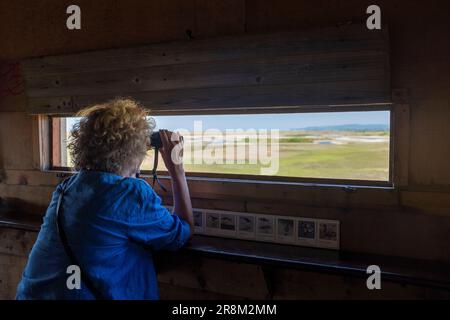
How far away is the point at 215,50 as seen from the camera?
157cm

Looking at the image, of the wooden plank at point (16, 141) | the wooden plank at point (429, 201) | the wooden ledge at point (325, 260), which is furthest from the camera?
the wooden plank at point (16, 141)

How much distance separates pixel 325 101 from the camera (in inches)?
55.0

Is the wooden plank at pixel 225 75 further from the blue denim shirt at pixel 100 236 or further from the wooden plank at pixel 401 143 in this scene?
the blue denim shirt at pixel 100 236

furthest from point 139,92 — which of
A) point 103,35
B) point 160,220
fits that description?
point 160,220

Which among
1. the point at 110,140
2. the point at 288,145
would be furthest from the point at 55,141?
the point at 288,145

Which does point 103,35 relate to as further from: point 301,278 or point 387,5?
point 301,278

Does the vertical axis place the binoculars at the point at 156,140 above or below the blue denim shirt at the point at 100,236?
above

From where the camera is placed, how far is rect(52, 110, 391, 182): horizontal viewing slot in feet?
4.90

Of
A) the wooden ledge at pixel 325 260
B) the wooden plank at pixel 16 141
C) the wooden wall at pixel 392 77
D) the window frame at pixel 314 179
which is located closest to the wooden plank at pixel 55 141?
the wooden plank at pixel 16 141

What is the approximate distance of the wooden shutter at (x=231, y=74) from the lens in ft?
4.42

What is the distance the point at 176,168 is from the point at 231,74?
0.46 m

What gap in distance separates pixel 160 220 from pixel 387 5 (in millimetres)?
1137

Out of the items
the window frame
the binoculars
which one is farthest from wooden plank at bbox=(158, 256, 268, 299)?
the binoculars

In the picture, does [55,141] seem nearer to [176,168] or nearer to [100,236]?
[176,168]
